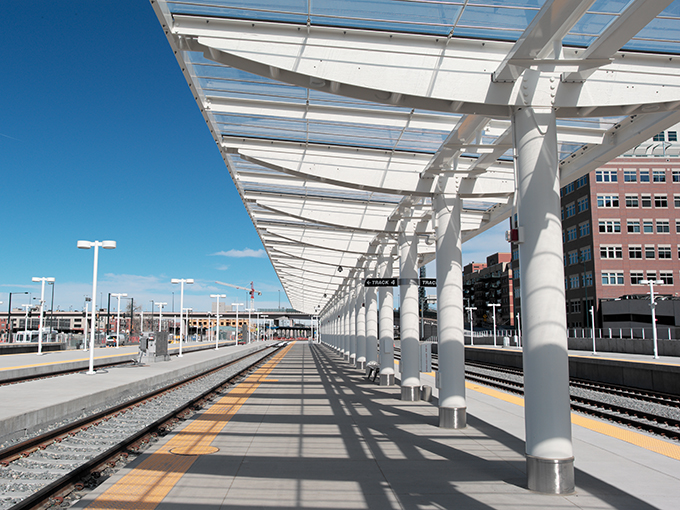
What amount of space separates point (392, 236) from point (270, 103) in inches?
313

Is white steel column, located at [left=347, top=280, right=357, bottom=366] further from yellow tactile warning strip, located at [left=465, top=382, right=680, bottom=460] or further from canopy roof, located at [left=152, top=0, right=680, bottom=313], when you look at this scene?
canopy roof, located at [left=152, top=0, right=680, bottom=313]

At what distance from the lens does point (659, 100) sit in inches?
277

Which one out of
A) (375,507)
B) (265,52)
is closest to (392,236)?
(265,52)

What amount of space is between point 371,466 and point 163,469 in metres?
2.67

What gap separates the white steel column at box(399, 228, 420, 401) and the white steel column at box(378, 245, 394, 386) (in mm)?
2604

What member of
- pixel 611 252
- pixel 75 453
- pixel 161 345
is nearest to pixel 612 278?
pixel 611 252

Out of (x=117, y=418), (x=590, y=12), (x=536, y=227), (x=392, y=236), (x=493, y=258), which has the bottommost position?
(x=117, y=418)

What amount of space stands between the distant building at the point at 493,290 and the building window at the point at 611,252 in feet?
150

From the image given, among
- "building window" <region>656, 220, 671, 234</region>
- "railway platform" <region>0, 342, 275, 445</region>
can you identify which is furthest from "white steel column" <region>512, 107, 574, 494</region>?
"building window" <region>656, 220, 671, 234</region>

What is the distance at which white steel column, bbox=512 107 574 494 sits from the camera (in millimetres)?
6148

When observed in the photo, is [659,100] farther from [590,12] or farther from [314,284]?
[314,284]

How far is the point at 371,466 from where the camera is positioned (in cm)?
712

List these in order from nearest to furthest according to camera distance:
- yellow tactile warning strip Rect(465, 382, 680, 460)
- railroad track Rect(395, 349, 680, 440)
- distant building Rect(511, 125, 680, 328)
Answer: yellow tactile warning strip Rect(465, 382, 680, 460) → railroad track Rect(395, 349, 680, 440) → distant building Rect(511, 125, 680, 328)

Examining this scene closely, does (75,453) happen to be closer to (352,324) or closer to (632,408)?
(632,408)
